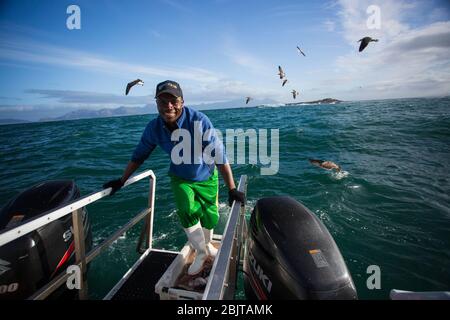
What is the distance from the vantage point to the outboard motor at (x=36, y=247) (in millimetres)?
2148

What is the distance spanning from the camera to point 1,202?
21.5 feet

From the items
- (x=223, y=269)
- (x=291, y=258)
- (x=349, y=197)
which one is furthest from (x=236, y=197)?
(x=349, y=197)

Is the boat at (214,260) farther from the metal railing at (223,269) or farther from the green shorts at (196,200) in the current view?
the green shorts at (196,200)

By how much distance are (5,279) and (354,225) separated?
5.66m

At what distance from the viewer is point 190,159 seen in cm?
248

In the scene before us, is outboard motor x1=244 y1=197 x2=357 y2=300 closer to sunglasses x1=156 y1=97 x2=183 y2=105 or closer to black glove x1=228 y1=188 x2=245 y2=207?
black glove x1=228 y1=188 x2=245 y2=207

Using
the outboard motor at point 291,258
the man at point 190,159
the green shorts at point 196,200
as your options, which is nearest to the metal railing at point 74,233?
the man at point 190,159

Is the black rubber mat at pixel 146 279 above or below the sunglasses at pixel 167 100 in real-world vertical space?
below

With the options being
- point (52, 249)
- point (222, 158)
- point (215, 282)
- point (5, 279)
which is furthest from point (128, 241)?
point (215, 282)

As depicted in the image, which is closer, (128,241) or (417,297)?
(417,297)

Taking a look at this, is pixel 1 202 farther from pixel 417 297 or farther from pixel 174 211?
pixel 417 297

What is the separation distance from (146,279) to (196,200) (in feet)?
4.31

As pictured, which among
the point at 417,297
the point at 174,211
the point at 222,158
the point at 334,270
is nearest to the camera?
the point at 417,297

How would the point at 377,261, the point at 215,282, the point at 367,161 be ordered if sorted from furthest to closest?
the point at 367,161, the point at 377,261, the point at 215,282
